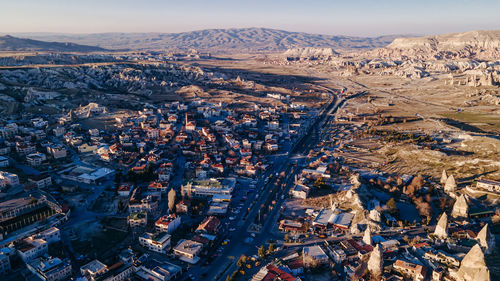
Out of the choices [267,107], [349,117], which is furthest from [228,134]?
[349,117]

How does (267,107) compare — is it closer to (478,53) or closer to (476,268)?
(476,268)


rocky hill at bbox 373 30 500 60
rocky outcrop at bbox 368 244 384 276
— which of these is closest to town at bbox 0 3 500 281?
rocky outcrop at bbox 368 244 384 276

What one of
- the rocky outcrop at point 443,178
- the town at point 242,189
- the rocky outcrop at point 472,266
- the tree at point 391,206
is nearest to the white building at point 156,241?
the town at point 242,189

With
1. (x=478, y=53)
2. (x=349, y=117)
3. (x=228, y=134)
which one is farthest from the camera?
(x=478, y=53)

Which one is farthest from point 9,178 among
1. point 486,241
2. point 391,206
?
point 486,241

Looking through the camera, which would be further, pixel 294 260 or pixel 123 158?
pixel 123 158

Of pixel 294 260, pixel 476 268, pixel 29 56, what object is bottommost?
pixel 294 260

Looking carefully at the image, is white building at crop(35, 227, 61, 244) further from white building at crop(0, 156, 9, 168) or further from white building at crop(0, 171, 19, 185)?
white building at crop(0, 156, 9, 168)
